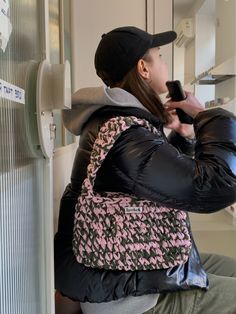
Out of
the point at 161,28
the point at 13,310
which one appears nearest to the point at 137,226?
the point at 13,310

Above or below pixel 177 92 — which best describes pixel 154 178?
below

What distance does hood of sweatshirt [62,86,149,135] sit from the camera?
0.89 metres

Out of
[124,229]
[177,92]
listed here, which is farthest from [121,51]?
[124,229]

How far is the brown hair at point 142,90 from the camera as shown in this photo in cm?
101

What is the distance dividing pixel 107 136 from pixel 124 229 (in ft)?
0.66

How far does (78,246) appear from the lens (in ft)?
2.84

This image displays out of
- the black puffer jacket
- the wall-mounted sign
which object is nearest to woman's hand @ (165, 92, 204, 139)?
the black puffer jacket

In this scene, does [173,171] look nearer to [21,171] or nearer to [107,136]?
[107,136]

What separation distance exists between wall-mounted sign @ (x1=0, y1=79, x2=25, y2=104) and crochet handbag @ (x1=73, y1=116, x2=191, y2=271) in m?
0.26

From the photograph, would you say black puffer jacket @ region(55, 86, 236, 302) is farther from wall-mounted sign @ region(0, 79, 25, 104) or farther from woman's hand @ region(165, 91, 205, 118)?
wall-mounted sign @ region(0, 79, 25, 104)

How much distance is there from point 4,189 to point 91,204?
0.34 m

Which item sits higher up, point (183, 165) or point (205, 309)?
point (183, 165)

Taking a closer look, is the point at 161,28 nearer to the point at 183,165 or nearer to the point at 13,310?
the point at 183,165

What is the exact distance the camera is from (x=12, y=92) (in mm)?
532
